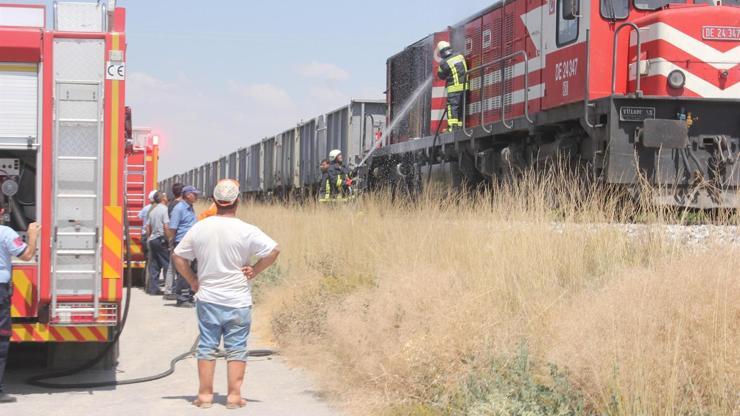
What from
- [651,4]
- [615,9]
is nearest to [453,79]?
[615,9]

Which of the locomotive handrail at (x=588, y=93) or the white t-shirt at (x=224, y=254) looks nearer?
the white t-shirt at (x=224, y=254)

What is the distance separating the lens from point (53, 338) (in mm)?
7238

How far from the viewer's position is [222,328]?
691 centimetres

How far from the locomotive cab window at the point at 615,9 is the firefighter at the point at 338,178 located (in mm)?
7561

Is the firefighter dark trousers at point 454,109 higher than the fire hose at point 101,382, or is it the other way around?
the firefighter dark trousers at point 454,109

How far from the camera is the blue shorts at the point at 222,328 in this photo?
22.4 feet

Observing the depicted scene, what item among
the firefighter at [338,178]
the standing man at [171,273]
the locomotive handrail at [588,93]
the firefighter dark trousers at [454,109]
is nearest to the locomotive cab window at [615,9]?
the locomotive handrail at [588,93]

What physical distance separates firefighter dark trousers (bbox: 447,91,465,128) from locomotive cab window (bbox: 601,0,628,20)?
14.6ft

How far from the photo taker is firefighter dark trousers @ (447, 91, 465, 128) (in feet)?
54.6

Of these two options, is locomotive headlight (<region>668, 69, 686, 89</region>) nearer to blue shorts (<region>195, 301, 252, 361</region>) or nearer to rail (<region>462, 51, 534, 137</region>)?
rail (<region>462, 51, 534, 137</region>)

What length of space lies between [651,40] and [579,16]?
44.6 inches

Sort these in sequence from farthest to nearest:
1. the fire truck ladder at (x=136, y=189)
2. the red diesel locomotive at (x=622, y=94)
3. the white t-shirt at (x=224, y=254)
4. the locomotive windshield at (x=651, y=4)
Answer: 1. the fire truck ladder at (x=136, y=189)
2. the locomotive windshield at (x=651, y=4)
3. the red diesel locomotive at (x=622, y=94)
4. the white t-shirt at (x=224, y=254)

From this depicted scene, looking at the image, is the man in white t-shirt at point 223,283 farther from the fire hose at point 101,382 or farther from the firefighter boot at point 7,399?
the firefighter boot at point 7,399

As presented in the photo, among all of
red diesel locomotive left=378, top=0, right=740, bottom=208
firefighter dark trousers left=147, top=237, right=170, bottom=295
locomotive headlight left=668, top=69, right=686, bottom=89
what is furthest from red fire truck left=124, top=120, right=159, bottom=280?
locomotive headlight left=668, top=69, right=686, bottom=89
